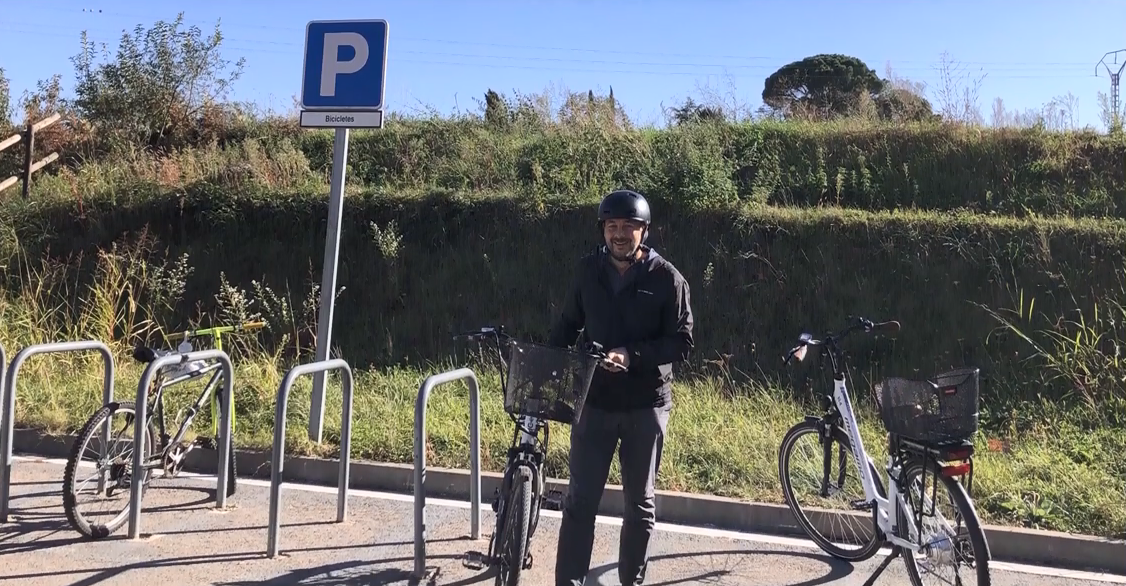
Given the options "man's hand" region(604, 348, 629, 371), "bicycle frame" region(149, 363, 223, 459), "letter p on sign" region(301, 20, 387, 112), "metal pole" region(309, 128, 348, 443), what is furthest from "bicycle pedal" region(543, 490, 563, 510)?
"letter p on sign" region(301, 20, 387, 112)

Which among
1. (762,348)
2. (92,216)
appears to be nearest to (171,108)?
(92,216)

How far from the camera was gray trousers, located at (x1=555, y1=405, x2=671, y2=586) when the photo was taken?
3.93 m

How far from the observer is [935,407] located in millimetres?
4051

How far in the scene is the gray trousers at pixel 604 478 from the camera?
12.9 ft

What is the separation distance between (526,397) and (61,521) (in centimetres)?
350

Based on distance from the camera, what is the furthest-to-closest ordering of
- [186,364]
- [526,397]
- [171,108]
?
1. [171,108]
2. [186,364]
3. [526,397]

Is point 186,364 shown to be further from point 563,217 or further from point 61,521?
point 563,217

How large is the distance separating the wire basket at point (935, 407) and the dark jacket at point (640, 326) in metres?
1.08

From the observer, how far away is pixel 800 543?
5.26 meters

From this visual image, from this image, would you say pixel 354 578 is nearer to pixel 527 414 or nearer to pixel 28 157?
pixel 527 414

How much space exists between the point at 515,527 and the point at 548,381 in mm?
754

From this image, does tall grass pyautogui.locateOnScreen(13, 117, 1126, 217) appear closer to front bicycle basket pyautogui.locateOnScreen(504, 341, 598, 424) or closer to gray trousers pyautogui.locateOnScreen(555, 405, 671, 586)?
gray trousers pyautogui.locateOnScreen(555, 405, 671, 586)

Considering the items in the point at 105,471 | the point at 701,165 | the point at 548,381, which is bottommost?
the point at 105,471

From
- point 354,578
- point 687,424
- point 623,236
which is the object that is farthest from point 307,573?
point 687,424
